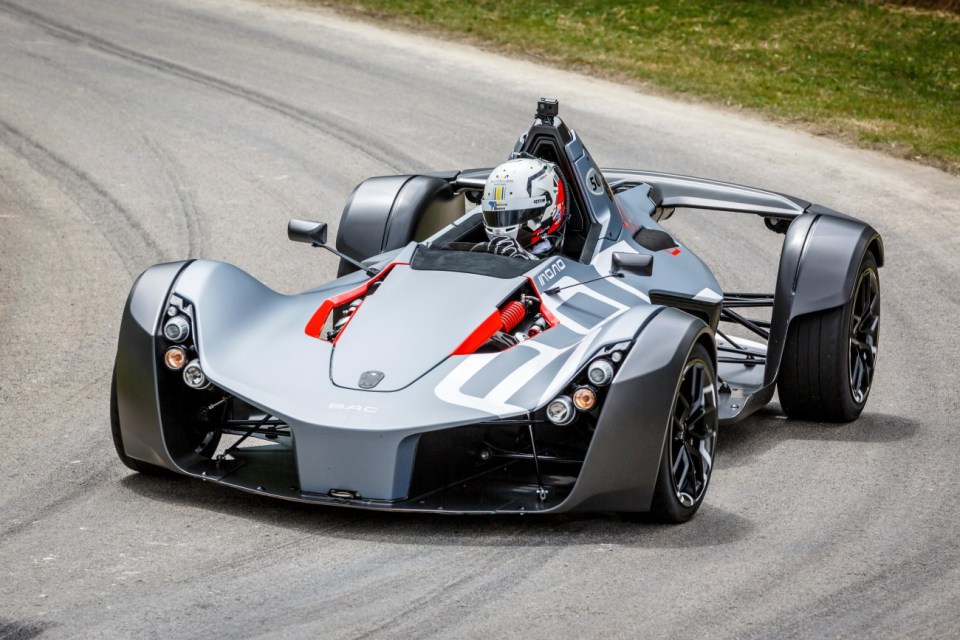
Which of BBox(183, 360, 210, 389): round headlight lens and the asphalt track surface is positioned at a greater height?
BBox(183, 360, 210, 389): round headlight lens

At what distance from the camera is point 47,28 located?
71.0ft

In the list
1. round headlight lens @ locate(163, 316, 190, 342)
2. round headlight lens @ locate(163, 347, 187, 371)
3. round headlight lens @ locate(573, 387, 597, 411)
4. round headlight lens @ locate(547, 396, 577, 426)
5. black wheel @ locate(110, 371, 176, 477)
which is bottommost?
black wheel @ locate(110, 371, 176, 477)

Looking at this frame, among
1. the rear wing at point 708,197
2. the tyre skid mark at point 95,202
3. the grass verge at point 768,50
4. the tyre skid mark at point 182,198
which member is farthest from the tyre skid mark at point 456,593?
the grass verge at point 768,50

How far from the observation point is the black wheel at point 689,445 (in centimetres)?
724

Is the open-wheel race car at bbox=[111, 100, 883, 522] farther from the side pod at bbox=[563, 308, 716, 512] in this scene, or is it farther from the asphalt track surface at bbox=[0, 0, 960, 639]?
the asphalt track surface at bbox=[0, 0, 960, 639]

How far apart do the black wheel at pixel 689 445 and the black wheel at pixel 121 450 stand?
264 cm

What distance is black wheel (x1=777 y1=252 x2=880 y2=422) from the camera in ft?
30.2

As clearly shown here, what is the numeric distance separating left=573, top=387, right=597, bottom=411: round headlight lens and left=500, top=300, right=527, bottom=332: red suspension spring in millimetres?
986

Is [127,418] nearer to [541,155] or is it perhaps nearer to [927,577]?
[541,155]

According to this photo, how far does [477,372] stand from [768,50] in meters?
16.3

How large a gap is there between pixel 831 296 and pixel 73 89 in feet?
40.0

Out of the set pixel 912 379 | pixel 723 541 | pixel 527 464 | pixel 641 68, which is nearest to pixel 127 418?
pixel 527 464

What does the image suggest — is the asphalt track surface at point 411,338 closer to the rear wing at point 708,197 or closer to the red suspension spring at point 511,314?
the red suspension spring at point 511,314

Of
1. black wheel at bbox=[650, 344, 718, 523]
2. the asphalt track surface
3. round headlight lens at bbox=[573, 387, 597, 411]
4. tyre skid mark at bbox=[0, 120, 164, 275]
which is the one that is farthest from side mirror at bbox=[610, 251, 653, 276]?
tyre skid mark at bbox=[0, 120, 164, 275]
